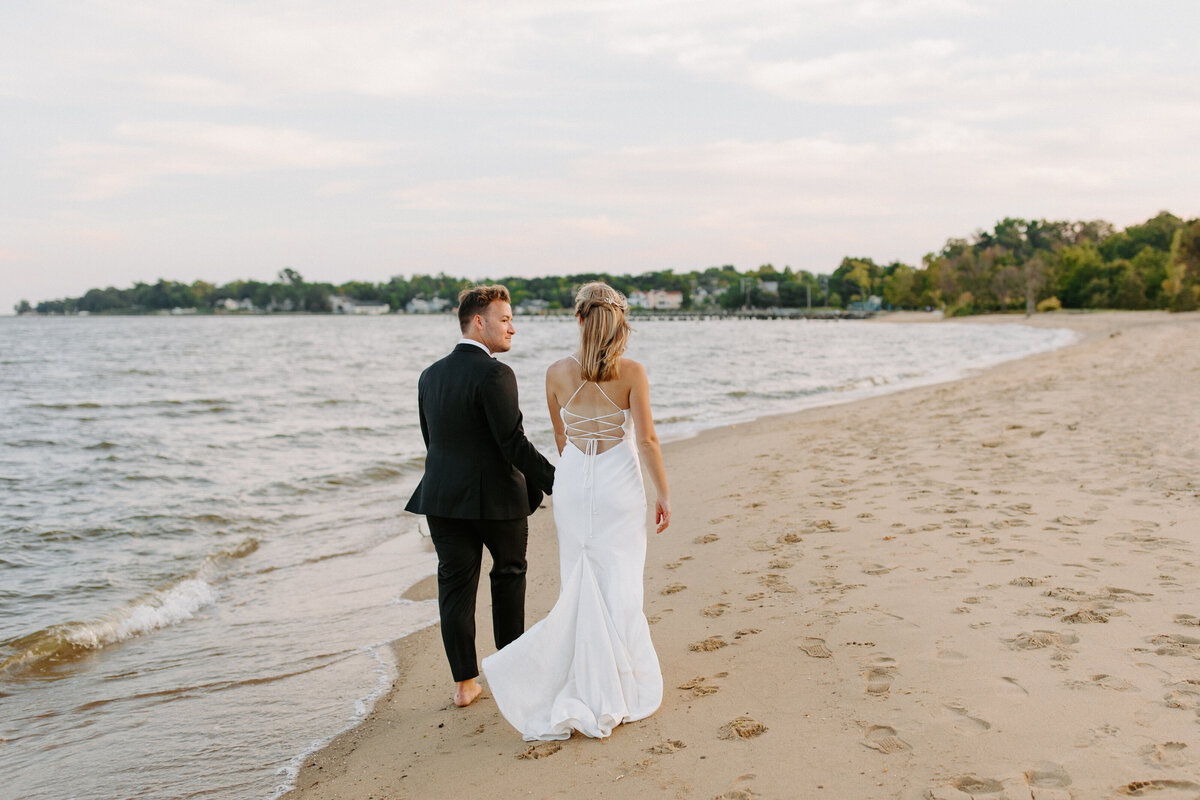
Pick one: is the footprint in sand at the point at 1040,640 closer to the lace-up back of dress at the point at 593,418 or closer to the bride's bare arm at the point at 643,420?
the bride's bare arm at the point at 643,420

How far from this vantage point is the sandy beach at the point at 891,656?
300 centimetres

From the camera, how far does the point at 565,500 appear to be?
3652 mm

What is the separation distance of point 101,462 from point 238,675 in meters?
10.4

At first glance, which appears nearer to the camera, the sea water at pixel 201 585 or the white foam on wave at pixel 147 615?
the sea water at pixel 201 585

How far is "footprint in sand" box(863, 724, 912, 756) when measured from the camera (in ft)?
10.1

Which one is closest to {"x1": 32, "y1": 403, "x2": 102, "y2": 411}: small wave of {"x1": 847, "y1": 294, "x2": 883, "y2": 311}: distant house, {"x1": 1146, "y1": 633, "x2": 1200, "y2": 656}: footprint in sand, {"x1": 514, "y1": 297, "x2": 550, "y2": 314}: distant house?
{"x1": 1146, "y1": 633, "x2": 1200, "y2": 656}: footprint in sand

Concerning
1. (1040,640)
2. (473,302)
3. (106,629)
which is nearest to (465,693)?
(473,302)

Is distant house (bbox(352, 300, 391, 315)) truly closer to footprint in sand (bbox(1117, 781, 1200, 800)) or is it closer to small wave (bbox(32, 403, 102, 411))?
small wave (bbox(32, 403, 102, 411))

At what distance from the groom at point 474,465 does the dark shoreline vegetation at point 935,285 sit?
547 inches

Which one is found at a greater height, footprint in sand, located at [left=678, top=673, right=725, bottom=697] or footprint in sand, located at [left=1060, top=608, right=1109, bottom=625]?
footprint in sand, located at [left=1060, top=608, right=1109, bottom=625]

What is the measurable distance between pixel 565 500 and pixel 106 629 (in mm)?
4600

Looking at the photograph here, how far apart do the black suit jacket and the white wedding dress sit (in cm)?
27

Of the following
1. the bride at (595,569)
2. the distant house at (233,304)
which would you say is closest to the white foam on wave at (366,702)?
the bride at (595,569)

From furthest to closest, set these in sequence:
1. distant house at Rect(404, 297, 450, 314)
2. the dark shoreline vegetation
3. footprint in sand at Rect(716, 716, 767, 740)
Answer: distant house at Rect(404, 297, 450, 314) → the dark shoreline vegetation → footprint in sand at Rect(716, 716, 767, 740)
